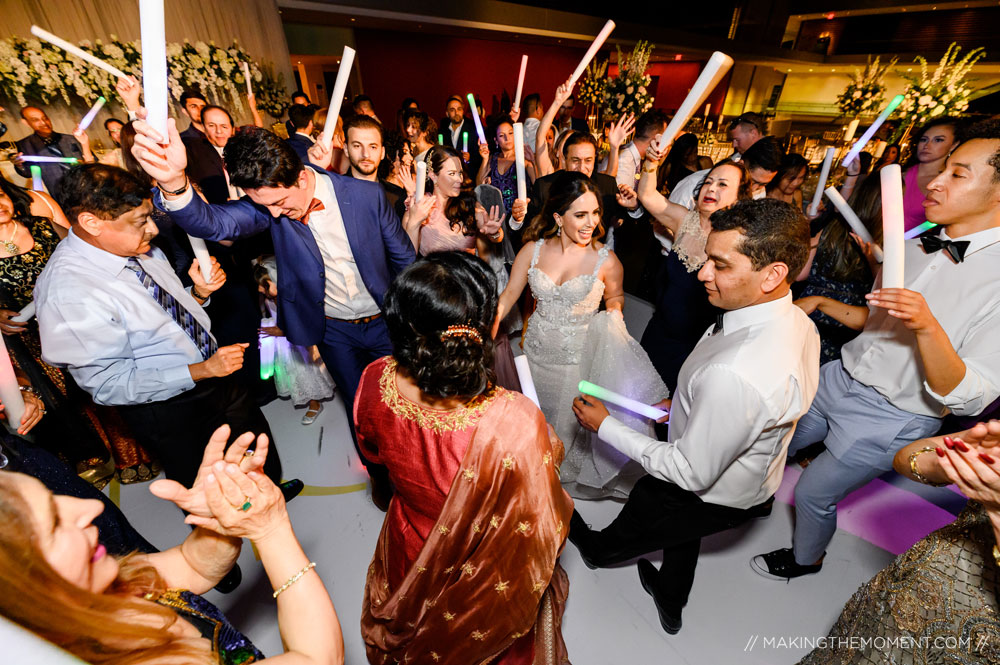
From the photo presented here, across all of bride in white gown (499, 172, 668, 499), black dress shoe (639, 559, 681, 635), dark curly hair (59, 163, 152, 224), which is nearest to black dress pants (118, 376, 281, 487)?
dark curly hair (59, 163, 152, 224)

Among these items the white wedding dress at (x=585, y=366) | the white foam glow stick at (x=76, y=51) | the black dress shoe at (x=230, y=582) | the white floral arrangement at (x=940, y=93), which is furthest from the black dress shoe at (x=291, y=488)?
the white floral arrangement at (x=940, y=93)

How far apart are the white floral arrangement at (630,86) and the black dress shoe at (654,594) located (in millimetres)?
6598

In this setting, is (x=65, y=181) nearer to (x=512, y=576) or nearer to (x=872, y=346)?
(x=512, y=576)

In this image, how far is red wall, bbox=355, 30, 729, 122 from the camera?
35.3 feet

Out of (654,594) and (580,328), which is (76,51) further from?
(654,594)

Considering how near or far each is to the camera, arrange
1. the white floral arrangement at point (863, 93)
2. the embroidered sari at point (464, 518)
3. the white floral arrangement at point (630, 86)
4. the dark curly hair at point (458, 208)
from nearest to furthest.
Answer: the embroidered sari at point (464, 518), the dark curly hair at point (458, 208), the white floral arrangement at point (630, 86), the white floral arrangement at point (863, 93)

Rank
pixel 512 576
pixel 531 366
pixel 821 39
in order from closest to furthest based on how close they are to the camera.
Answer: pixel 512 576 → pixel 531 366 → pixel 821 39

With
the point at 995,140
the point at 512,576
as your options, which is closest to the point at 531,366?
the point at 512,576

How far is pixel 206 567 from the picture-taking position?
1.05 m

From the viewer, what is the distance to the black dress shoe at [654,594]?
6.14ft

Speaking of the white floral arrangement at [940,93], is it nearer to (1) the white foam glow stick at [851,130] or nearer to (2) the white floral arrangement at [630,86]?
(1) the white foam glow stick at [851,130]

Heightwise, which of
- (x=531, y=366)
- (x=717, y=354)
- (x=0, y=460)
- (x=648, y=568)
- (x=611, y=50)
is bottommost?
(x=648, y=568)

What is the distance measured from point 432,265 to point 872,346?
1.86 metres

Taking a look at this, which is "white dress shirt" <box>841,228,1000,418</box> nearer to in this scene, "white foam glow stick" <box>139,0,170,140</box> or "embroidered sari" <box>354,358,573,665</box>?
"embroidered sari" <box>354,358,573,665</box>
